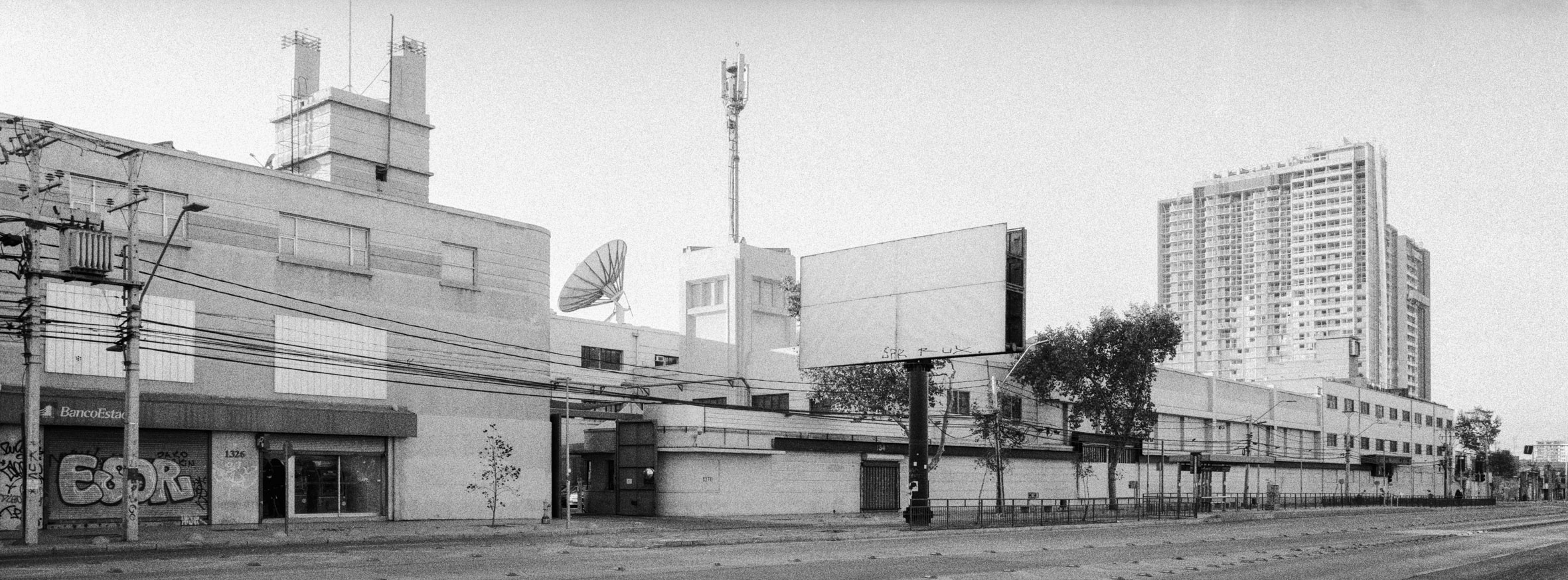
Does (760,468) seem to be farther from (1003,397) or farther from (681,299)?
(681,299)

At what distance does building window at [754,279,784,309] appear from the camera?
9512cm

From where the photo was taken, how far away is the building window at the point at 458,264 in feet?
167

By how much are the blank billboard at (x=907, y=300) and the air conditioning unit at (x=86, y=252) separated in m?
27.9

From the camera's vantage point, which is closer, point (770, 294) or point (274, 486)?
point (274, 486)

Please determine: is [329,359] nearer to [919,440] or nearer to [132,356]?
[132,356]

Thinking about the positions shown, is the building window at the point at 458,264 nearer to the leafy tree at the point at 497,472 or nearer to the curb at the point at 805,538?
the leafy tree at the point at 497,472

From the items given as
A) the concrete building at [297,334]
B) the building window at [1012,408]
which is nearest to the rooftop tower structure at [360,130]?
the concrete building at [297,334]

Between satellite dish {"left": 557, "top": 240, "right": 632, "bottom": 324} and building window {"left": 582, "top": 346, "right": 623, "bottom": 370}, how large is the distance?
2.57m

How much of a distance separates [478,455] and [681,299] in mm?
47848

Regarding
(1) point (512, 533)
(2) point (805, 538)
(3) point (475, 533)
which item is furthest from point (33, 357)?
(2) point (805, 538)

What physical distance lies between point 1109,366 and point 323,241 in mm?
49235

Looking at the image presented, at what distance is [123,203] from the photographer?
3941cm

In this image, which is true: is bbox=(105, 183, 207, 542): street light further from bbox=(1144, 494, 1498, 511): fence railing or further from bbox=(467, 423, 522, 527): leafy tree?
bbox=(1144, 494, 1498, 511): fence railing

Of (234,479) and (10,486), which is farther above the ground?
(10,486)
